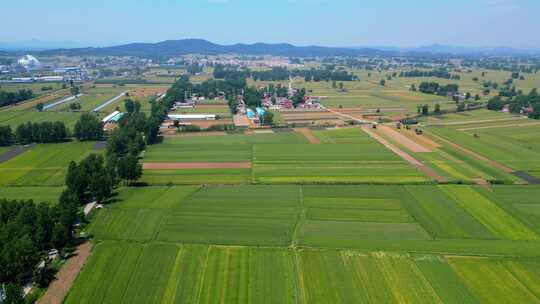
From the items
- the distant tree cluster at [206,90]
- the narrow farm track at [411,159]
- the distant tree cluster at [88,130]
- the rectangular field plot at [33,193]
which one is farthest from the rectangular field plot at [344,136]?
the distant tree cluster at [206,90]

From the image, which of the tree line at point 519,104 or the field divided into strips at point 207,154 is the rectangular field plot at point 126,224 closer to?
the field divided into strips at point 207,154

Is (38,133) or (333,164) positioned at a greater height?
(38,133)

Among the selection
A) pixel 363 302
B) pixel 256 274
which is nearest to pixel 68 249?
pixel 256 274

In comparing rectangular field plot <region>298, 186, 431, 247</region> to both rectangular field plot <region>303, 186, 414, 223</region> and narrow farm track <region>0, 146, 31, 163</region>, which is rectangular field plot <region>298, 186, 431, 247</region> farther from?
narrow farm track <region>0, 146, 31, 163</region>

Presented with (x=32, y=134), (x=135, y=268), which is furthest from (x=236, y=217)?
(x=32, y=134)

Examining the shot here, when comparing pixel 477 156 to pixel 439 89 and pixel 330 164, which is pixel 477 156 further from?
pixel 439 89

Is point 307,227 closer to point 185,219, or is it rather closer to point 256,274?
point 256,274

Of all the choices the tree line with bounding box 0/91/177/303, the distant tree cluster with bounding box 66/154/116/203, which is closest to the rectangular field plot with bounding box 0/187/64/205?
the distant tree cluster with bounding box 66/154/116/203
